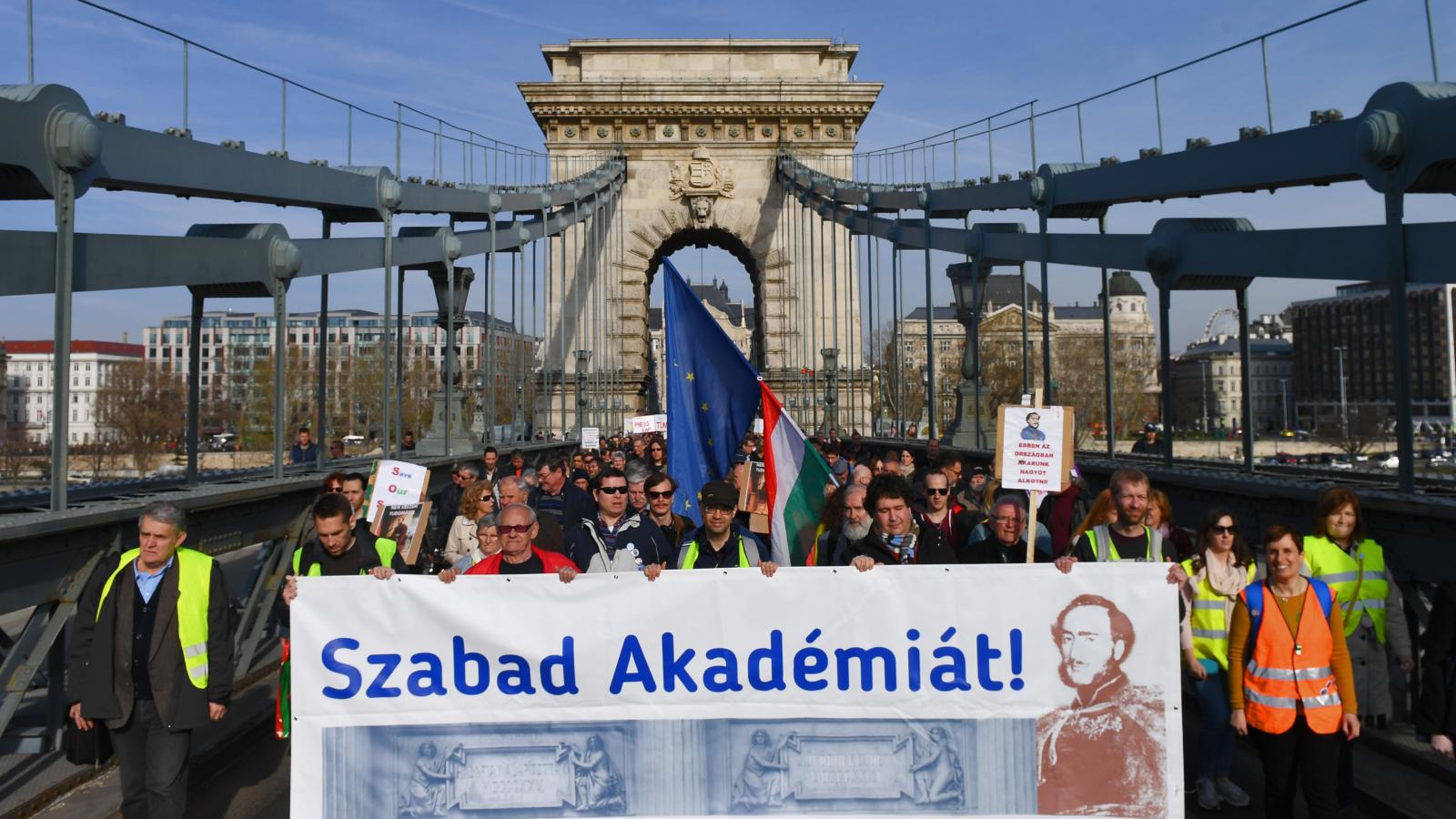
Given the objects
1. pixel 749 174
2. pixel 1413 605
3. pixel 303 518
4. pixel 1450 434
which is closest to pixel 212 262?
pixel 303 518

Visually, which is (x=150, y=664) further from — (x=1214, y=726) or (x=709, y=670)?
(x=1214, y=726)

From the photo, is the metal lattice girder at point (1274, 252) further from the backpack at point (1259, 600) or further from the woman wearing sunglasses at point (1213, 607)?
the backpack at point (1259, 600)

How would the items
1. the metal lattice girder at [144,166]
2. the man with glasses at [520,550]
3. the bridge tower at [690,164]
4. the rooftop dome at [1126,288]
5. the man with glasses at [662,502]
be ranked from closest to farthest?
the man with glasses at [520,550]
the metal lattice girder at [144,166]
the man with glasses at [662,502]
the bridge tower at [690,164]
the rooftop dome at [1126,288]

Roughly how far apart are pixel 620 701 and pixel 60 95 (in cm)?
461

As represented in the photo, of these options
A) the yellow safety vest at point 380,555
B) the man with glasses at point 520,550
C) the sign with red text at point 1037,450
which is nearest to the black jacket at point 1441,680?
the sign with red text at point 1037,450

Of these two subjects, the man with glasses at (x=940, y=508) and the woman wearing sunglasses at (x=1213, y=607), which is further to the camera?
the man with glasses at (x=940, y=508)

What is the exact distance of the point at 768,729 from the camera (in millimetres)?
4934

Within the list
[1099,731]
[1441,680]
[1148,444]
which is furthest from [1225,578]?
[1148,444]

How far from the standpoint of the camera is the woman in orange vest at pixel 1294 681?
15.8 ft

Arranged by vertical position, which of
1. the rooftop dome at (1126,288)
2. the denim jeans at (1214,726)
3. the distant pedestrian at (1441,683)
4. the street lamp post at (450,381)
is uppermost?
the rooftop dome at (1126,288)

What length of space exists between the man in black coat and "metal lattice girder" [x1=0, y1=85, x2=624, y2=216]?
15.0ft

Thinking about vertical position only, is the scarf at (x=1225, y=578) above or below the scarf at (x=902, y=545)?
below

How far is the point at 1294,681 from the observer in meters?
4.81

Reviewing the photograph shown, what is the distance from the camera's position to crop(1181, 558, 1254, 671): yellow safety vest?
561cm
